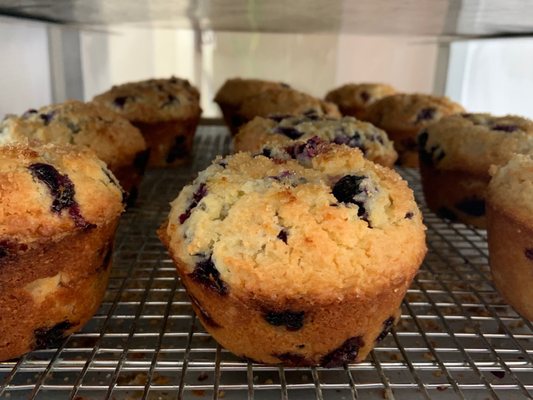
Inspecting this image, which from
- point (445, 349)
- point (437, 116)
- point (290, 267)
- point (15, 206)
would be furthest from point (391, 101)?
point (15, 206)

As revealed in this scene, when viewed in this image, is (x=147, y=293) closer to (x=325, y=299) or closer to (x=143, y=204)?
(x=325, y=299)

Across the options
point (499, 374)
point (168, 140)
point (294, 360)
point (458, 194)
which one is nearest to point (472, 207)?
point (458, 194)

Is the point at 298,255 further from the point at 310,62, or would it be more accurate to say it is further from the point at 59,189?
the point at 310,62

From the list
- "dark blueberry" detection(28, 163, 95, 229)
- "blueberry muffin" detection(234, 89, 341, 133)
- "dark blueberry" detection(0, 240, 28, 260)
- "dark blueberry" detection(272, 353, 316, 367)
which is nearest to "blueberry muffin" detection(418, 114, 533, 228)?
"blueberry muffin" detection(234, 89, 341, 133)

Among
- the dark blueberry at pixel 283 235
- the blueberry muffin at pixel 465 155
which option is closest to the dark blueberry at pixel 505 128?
the blueberry muffin at pixel 465 155

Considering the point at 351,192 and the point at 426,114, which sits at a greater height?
the point at 351,192

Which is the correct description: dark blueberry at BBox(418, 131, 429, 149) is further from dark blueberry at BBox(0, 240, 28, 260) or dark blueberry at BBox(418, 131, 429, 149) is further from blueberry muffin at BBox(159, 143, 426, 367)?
dark blueberry at BBox(0, 240, 28, 260)
